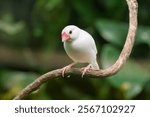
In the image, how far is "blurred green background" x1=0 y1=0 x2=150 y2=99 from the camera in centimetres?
71

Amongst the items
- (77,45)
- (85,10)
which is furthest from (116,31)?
(77,45)

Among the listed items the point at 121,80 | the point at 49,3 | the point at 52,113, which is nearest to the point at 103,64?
the point at 121,80

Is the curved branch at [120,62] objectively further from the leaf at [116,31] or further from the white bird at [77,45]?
the leaf at [116,31]

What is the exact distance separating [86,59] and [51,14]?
0.47 metres

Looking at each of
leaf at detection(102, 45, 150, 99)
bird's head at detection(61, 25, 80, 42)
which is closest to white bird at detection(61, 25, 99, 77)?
bird's head at detection(61, 25, 80, 42)

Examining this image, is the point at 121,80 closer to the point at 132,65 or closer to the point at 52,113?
the point at 132,65

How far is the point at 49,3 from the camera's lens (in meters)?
0.71

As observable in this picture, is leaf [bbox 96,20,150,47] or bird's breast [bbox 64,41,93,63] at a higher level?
leaf [bbox 96,20,150,47]

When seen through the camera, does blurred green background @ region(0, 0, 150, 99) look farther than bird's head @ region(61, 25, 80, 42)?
Yes

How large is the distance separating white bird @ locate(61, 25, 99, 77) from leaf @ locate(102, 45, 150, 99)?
33 cm

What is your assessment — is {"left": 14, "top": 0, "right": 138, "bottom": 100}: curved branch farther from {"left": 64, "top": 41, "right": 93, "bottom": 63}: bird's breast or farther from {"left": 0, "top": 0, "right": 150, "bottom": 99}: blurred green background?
{"left": 0, "top": 0, "right": 150, "bottom": 99}: blurred green background

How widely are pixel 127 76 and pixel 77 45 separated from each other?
0.40 meters

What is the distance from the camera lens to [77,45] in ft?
0.95

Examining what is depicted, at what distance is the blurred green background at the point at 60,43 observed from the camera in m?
0.71
